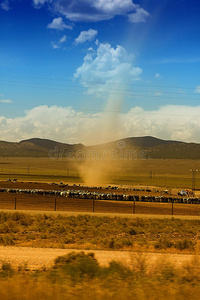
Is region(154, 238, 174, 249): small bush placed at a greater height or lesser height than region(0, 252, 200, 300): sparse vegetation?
lesser

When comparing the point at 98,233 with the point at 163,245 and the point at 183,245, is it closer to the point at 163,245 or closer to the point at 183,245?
the point at 163,245

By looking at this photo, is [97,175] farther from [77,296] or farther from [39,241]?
[77,296]

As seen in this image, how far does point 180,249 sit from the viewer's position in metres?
22.0

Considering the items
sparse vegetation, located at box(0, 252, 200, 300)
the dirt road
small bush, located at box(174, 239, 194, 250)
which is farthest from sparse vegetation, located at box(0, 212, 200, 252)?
sparse vegetation, located at box(0, 252, 200, 300)

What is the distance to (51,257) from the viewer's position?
17.6 meters

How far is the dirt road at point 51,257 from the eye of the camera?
1576cm

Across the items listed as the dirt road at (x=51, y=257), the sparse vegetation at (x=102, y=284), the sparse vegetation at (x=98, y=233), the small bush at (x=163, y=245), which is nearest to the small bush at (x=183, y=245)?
the sparse vegetation at (x=98, y=233)

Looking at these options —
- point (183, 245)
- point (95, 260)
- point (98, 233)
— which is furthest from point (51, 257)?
point (98, 233)

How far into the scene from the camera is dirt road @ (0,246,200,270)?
1576 centimetres

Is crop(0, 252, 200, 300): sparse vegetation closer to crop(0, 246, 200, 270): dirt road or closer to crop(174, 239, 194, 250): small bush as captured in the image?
crop(0, 246, 200, 270): dirt road

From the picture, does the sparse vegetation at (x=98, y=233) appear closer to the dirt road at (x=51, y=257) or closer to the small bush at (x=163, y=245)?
the small bush at (x=163, y=245)

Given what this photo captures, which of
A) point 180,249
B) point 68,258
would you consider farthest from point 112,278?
point 180,249

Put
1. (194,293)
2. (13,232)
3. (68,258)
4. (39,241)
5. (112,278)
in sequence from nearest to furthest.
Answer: (194,293) < (112,278) < (68,258) < (39,241) < (13,232)

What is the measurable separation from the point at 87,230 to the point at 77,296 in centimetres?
1962
